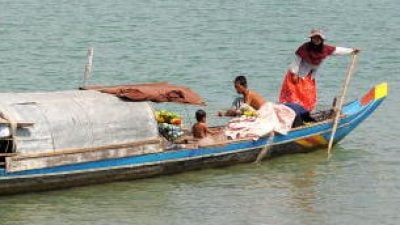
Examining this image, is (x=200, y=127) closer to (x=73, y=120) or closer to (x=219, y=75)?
(x=73, y=120)

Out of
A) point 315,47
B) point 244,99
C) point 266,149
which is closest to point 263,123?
point 266,149

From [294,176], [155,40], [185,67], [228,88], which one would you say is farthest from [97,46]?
[294,176]

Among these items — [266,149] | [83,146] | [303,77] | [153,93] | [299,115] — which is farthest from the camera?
[303,77]

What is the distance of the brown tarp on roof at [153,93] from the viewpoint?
12094mm

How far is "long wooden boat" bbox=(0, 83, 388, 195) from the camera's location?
11.2m

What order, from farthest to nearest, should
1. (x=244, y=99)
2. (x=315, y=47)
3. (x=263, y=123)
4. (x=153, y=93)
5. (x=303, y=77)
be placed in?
(x=303, y=77) → (x=315, y=47) → (x=244, y=99) → (x=263, y=123) → (x=153, y=93)

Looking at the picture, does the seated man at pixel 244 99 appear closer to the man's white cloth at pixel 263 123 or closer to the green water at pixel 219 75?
the man's white cloth at pixel 263 123

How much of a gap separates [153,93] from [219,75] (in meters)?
6.35

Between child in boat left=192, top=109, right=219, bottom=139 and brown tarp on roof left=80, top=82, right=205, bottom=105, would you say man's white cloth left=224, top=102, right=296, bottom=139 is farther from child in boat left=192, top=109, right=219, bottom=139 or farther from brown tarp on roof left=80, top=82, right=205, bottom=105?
brown tarp on roof left=80, top=82, right=205, bottom=105

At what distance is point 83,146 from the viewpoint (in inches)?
455

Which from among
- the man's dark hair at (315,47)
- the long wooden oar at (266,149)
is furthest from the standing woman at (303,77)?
the long wooden oar at (266,149)

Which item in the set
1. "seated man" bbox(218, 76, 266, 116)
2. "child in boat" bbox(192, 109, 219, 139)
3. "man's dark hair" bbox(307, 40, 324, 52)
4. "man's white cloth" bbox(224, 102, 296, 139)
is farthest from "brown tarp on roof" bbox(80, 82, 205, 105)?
"man's dark hair" bbox(307, 40, 324, 52)

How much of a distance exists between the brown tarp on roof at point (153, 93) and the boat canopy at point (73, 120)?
75 millimetres

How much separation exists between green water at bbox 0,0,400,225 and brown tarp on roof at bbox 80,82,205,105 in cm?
83
